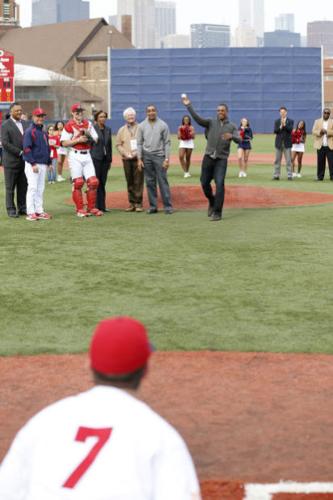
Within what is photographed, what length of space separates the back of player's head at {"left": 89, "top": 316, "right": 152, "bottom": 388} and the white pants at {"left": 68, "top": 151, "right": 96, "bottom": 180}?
42.1 feet

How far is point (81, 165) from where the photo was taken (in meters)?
15.2

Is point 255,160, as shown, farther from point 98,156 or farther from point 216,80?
point 216,80

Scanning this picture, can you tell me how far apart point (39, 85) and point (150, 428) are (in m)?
96.7

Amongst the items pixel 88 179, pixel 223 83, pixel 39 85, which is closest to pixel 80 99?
pixel 39 85

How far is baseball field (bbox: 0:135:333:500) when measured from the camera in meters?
5.21

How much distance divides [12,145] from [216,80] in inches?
2521

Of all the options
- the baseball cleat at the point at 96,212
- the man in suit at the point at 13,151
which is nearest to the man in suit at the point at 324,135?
the baseball cleat at the point at 96,212

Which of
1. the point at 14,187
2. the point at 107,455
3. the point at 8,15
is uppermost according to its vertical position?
the point at 8,15

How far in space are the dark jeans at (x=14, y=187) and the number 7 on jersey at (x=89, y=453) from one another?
44.4 ft

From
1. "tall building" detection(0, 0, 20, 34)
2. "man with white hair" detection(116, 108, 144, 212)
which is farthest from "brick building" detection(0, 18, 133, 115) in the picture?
"man with white hair" detection(116, 108, 144, 212)

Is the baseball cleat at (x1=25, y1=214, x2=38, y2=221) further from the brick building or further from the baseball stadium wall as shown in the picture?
the brick building

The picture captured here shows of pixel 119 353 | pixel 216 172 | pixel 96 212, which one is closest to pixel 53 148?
pixel 96 212

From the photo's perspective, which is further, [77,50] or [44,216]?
[77,50]

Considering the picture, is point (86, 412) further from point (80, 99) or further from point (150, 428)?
point (80, 99)
